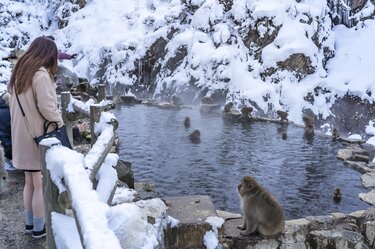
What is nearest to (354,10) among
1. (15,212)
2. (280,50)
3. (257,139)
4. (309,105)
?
(280,50)

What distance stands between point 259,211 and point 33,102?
8.02 feet

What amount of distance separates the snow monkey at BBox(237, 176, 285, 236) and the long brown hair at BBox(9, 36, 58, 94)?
2302 millimetres

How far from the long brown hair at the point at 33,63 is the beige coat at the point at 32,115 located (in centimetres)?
4

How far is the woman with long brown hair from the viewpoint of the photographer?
9.27 feet

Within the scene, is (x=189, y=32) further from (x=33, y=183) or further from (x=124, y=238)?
(x=124, y=238)

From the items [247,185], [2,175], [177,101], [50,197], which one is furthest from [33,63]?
[177,101]

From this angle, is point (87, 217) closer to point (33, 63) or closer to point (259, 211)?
point (33, 63)

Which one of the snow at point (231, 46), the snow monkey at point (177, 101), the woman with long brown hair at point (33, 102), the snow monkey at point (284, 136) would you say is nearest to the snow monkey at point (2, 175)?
the woman with long brown hair at point (33, 102)

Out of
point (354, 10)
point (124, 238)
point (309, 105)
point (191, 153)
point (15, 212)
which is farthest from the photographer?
point (354, 10)

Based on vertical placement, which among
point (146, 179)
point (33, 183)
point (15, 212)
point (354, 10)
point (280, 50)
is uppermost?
point (354, 10)

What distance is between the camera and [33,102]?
113 inches

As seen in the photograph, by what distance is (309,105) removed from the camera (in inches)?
591

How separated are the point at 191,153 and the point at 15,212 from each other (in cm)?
524

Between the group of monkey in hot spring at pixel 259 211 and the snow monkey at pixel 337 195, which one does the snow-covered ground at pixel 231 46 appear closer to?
the snow monkey at pixel 337 195
